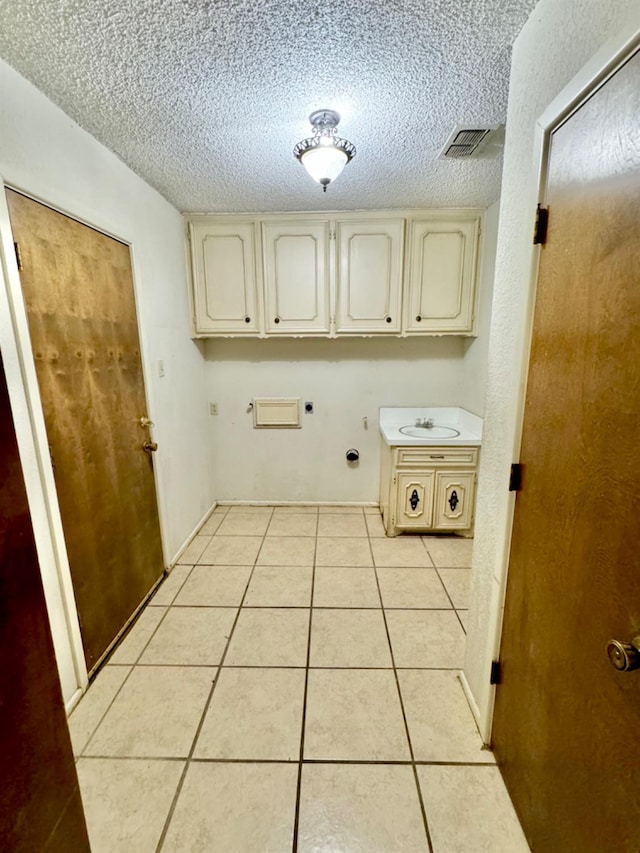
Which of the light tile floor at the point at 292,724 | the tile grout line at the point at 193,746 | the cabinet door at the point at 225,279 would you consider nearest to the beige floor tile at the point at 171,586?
the light tile floor at the point at 292,724

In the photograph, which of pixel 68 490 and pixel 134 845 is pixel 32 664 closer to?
pixel 134 845

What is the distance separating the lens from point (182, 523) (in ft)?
8.79

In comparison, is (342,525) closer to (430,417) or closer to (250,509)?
(250,509)

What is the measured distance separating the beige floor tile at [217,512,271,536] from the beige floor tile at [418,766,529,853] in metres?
1.94

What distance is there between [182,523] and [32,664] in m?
2.11

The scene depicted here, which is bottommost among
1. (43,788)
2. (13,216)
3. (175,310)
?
(43,788)

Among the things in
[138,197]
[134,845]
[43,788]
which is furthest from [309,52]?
[134,845]

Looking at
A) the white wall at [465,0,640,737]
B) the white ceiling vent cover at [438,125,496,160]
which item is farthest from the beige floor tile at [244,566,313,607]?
the white ceiling vent cover at [438,125,496,160]

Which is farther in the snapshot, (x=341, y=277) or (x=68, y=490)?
(x=341, y=277)

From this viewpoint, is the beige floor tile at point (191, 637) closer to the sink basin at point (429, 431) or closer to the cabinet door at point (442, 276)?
the sink basin at point (429, 431)

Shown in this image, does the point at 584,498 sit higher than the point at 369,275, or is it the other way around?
the point at 369,275

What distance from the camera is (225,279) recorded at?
2.83 metres

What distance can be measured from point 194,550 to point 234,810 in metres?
1.69

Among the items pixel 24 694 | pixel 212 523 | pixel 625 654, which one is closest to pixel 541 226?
pixel 625 654
